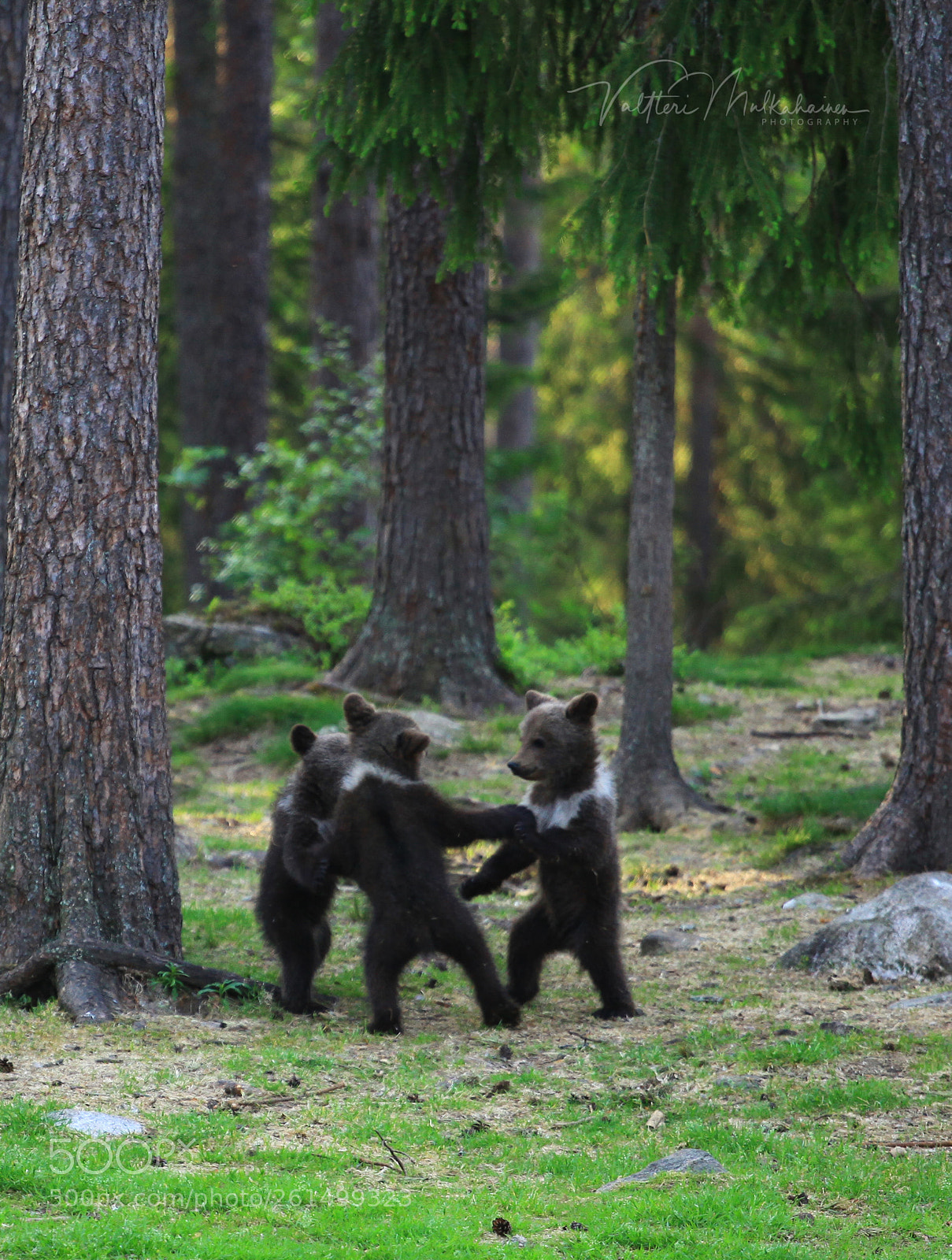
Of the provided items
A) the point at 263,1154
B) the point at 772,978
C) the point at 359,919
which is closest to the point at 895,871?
the point at 772,978

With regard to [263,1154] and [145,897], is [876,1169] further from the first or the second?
[145,897]

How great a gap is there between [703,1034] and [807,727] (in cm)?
746

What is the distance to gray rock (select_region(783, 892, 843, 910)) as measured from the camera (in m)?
8.50

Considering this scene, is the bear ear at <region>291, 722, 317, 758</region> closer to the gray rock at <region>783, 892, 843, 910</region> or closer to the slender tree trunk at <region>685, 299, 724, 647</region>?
the gray rock at <region>783, 892, 843, 910</region>

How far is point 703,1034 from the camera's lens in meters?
6.43

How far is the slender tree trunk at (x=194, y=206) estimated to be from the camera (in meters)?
22.2

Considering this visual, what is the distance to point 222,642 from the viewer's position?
52.1ft

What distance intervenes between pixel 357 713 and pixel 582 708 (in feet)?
3.97

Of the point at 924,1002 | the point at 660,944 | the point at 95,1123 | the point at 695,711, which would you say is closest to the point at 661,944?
the point at 660,944

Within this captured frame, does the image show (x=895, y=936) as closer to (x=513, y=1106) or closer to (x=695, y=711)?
(x=513, y=1106)

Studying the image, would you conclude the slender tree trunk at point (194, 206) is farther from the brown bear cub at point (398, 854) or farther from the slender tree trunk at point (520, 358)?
the brown bear cub at point (398, 854)

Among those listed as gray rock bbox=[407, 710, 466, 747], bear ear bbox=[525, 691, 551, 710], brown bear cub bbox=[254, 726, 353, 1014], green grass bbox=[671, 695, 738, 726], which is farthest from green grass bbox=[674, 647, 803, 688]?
brown bear cub bbox=[254, 726, 353, 1014]

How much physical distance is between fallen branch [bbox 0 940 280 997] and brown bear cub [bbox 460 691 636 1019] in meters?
→ 1.46

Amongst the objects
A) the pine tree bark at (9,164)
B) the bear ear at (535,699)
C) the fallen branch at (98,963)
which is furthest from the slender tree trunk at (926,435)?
the pine tree bark at (9,164)
